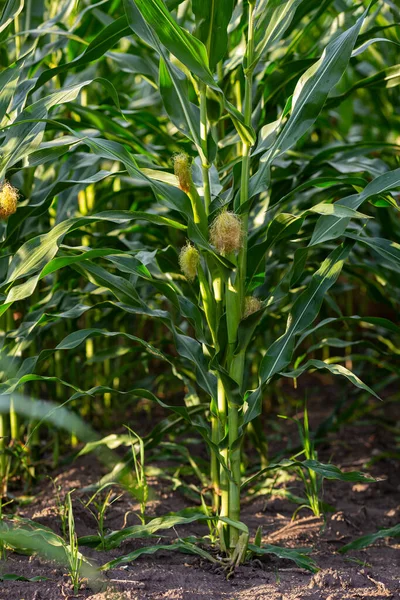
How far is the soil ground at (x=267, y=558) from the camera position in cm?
130

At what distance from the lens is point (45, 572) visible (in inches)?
55.6

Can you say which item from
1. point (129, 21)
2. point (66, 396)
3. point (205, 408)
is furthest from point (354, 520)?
point (129, 21)

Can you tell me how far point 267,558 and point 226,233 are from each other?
707 millimetres

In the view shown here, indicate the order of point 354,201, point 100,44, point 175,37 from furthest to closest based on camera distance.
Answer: point 100,44, point 354,201, point 175,37

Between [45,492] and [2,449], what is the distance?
9.0 inches

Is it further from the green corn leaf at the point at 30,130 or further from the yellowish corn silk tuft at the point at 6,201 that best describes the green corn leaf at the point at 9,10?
the yellowish corn silk tuft at the point at 6,201

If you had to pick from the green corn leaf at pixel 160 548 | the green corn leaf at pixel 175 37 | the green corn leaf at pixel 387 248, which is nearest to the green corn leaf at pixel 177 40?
the green corn leaf at pixel 175 37

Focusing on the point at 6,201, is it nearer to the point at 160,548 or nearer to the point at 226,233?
the point at 226,233

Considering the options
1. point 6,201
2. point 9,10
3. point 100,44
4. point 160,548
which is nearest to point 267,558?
point 160,548

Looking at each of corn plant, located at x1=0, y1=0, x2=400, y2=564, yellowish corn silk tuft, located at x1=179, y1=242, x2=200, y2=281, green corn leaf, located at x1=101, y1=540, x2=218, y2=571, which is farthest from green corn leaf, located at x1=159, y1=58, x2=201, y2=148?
green corn leaf, located at x1=101, y1=540, x2=218, y2=571

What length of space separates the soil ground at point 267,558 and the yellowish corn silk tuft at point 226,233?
0.62m

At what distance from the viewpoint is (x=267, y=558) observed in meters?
1.55

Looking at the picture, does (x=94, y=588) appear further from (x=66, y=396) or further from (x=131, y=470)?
(x=66, y=396)

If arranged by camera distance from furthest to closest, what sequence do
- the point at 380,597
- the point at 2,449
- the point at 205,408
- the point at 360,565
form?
the point at 2,449 → the point at 205,408 → the point at 360,565 → the point at 380,597
